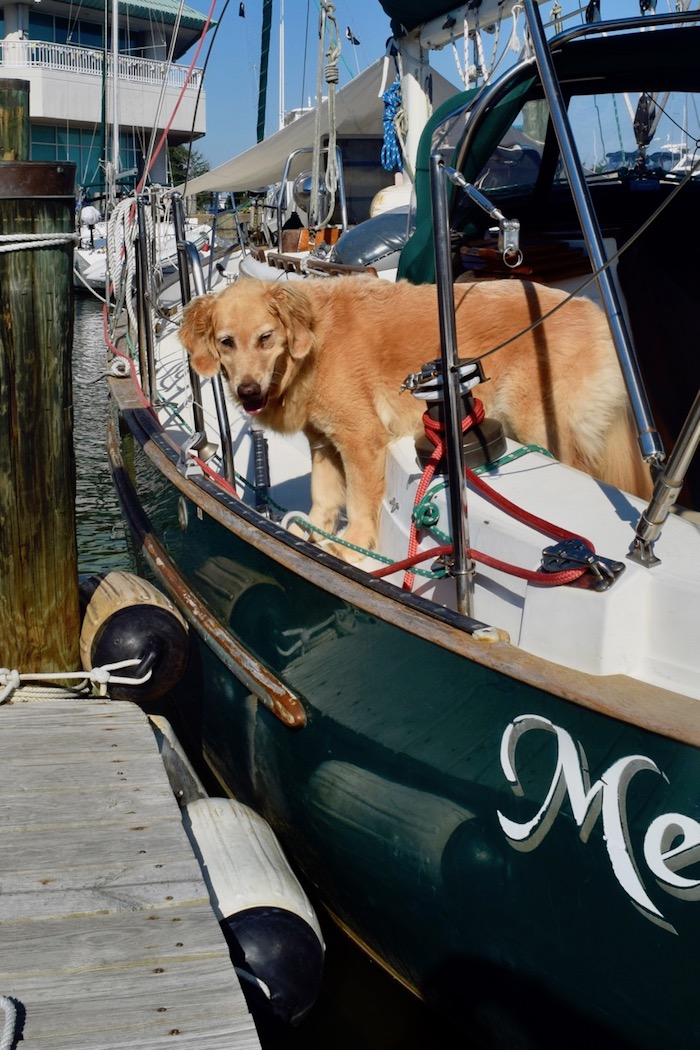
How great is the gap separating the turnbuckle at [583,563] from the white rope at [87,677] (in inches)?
A: 83.6

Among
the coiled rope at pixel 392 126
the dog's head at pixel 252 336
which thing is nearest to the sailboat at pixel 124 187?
the dog's head at pixel 252 336

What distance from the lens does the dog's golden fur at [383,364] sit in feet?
12.1

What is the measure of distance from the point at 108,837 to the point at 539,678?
1449mm

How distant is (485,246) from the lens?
5008 mm

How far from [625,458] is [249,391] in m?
1.44

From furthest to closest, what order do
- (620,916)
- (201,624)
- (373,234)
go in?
(373,234)
(201,624)
(620,916)

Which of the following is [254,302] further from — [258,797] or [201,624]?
[258,797]

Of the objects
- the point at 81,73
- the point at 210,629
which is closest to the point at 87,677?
the point at 210,629

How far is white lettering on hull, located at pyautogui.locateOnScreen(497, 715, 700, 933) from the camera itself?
7.80 ft

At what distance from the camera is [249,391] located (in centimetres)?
413

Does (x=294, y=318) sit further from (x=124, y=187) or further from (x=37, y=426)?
(x=124, y=187)

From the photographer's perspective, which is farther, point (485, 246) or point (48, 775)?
point (485, 246)

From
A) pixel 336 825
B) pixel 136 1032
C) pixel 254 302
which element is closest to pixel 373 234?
pixel 254 302

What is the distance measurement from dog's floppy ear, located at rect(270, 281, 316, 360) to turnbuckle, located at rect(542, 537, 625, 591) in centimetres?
171
